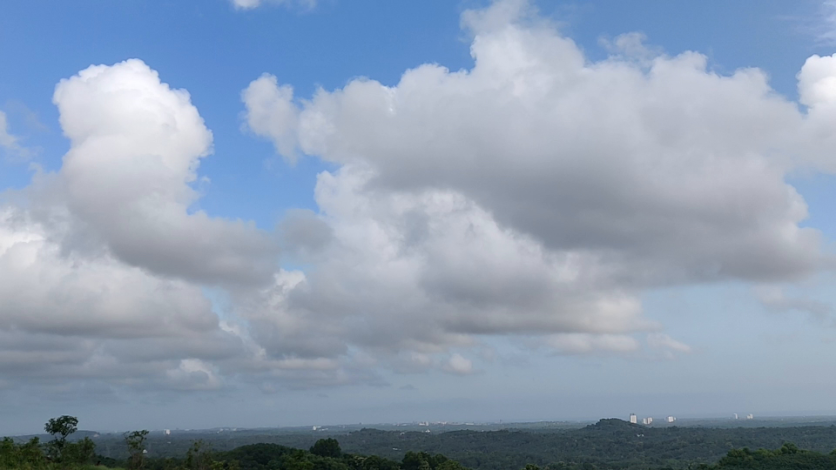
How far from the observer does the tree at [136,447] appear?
109894 millimetres

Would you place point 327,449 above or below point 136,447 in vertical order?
below

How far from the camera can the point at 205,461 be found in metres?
111

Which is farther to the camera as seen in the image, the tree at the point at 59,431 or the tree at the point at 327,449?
the tree at the point at 327,449

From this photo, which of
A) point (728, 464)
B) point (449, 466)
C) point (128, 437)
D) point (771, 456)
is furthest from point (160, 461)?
point (771, 456)

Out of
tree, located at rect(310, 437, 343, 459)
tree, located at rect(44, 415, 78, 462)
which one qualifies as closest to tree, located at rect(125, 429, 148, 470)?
tree, located at rect(44, 415, 78, 462)

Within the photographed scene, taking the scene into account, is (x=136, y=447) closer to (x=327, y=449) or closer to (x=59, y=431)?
(x=59, y=431)

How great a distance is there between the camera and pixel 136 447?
368ft

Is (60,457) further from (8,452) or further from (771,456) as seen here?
(771,456)

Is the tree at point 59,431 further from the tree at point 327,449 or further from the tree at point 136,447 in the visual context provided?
the tree at point 327,449

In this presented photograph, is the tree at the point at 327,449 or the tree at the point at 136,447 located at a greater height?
the tree at the point at 136,447

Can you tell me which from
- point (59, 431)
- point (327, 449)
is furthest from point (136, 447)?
point (327, 449)

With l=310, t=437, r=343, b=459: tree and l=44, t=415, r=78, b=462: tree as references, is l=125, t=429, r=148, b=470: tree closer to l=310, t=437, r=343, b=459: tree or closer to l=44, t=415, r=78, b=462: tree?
l=44, t=415, r=78, b=462: tree

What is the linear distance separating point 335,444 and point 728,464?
88.8 meters

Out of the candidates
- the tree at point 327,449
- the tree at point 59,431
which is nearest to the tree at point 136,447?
the tree at point 59,431
